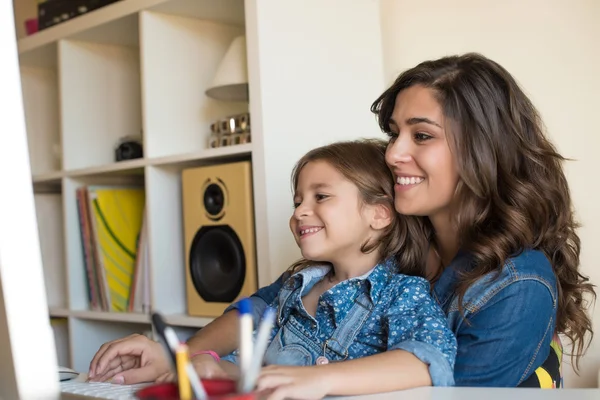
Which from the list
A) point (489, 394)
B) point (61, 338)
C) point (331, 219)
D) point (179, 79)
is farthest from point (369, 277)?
point (61, 338)

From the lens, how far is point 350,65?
7.22 feet

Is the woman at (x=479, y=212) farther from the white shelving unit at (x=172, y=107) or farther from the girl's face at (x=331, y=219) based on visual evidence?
the white shelving unit at (x=172, y=107)

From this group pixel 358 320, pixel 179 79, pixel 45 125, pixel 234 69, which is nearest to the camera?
pixel 358 320

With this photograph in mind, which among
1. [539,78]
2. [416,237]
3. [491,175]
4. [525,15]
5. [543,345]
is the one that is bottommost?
[543,345]

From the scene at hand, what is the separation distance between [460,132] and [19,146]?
3.27ft

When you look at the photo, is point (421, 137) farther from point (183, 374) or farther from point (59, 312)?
point (59, 312)

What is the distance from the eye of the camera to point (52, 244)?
9.87 feet

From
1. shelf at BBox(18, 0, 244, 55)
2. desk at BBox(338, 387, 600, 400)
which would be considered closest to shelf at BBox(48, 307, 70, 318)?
shelf at BBox(18, 0, 244, 55)

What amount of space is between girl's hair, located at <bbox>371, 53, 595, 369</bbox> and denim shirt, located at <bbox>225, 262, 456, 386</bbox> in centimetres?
14

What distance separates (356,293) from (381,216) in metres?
0.21

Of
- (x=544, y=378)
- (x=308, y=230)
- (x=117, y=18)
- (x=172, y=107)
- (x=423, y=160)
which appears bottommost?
(x=544, y=378)

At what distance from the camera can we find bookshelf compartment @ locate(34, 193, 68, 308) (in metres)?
3.01

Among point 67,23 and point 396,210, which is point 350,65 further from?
point 67,23

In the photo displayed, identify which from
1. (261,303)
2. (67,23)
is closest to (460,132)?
(261,303)
